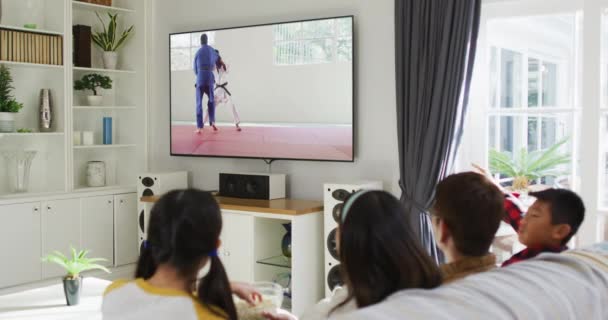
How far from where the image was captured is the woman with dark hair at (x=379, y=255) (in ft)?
4.67

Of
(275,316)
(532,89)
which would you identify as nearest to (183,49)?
(532,89)

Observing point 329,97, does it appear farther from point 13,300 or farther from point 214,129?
point 13,300

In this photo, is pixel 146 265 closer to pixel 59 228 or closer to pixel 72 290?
pixel 72 290

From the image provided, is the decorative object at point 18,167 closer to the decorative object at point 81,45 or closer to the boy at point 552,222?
the decorative object at point 81,45

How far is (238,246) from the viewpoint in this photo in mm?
4727

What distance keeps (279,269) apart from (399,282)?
11.1 feet

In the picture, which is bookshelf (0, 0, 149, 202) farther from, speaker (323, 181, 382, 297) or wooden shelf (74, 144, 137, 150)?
speaker (323, 181, 382, 297)

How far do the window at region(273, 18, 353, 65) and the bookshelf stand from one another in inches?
57.4

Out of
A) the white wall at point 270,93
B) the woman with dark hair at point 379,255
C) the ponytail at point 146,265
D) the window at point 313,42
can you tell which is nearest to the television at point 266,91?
the window at point 313,42

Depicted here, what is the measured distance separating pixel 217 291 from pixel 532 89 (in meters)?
2.89

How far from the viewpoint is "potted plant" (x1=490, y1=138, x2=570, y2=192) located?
4.02 metres

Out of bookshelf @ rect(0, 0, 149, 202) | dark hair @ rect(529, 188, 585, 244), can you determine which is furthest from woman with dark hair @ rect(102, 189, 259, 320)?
bookshelf @ rect(0, 0, 149, 202)

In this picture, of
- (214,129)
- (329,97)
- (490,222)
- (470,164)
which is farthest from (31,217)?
(490,222)

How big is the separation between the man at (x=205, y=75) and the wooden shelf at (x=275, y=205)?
0.78m
